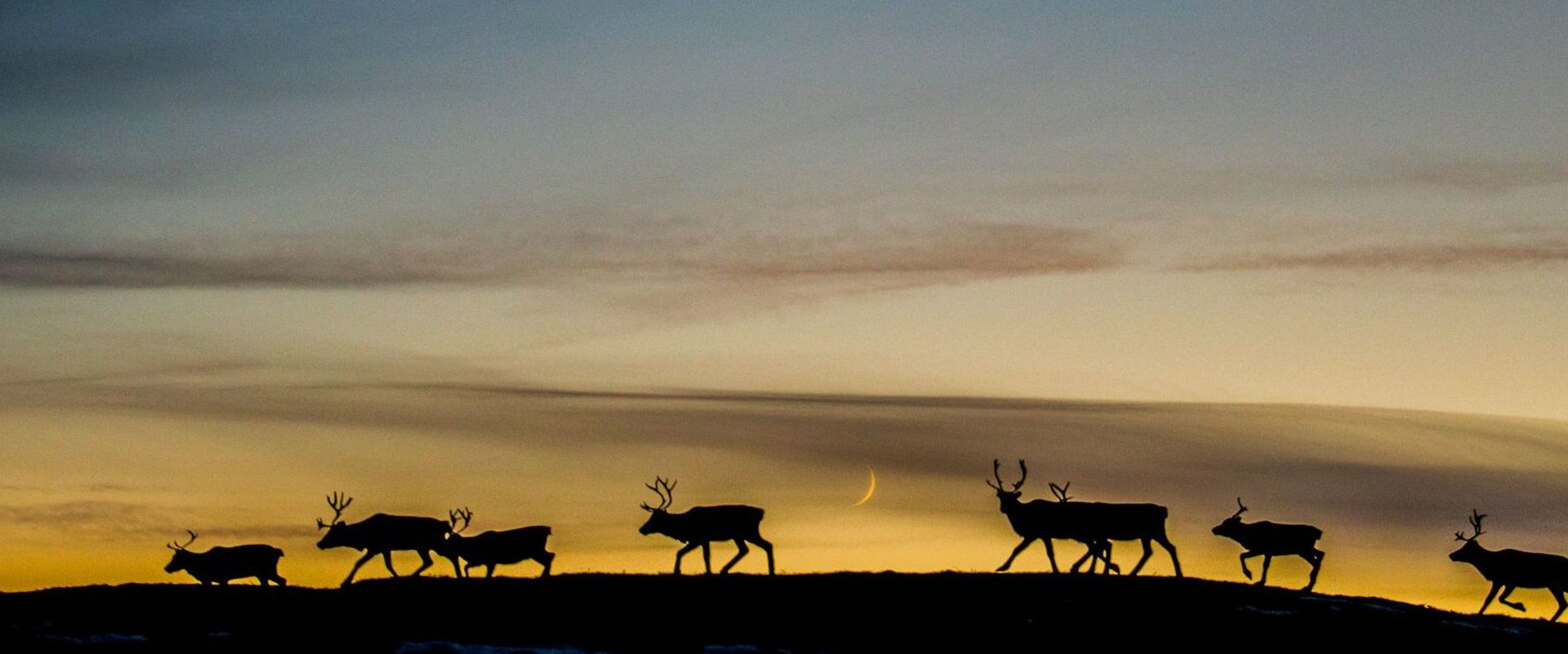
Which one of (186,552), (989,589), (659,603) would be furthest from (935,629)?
(186,552)

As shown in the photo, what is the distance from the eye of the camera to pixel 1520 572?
4616 centimetres

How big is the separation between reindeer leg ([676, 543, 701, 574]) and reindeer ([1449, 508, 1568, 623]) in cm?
1794

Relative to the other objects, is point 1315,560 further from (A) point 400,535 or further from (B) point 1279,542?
(A) point 400,535

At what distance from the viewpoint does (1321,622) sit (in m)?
40.4

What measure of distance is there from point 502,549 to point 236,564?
704cm

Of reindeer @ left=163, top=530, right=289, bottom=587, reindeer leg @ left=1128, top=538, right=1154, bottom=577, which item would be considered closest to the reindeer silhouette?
reindeer leg @ left=1128, top=538, right=1154, bottom=577

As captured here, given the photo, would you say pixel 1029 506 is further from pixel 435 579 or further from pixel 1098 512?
pixel 435 579

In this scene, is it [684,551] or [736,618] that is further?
[684,551]

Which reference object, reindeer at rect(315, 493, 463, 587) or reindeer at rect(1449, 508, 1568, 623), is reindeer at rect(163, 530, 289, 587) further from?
reindeer at rect(1449, 508, 1568, 623)

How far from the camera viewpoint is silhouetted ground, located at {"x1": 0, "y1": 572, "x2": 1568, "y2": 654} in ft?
127

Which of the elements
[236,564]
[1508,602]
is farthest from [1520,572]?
[236,564]

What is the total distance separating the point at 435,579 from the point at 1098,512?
50.1 ft

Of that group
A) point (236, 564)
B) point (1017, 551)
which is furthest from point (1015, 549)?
point (236, 564)

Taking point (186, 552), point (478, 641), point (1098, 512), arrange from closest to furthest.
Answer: point (478, 641), point (1098, 512), point (186, 552)
